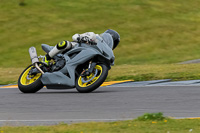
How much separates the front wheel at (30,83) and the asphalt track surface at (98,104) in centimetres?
19

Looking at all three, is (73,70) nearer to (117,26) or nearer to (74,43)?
(74,43)

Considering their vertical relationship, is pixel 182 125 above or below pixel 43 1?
above

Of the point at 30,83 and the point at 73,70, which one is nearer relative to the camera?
the point at 73,70

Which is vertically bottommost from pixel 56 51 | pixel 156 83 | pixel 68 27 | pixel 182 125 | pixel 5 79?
pixel 68 27

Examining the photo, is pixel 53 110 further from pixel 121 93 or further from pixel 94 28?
pixel 94 28

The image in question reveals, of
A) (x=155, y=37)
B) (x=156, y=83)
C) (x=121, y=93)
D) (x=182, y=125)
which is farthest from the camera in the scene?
(x=155, y=37)

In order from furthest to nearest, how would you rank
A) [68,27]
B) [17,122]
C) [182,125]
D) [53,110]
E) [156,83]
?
[68,27] → [156,83] → [53,110] → [17,122] → [182,125]

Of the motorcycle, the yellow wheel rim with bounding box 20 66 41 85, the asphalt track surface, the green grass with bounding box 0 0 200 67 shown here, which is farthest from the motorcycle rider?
the green grass with bounding box 0 0 200 67

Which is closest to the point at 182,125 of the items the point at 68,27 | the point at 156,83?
the point at 156,83

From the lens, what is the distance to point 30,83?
11.9 meters

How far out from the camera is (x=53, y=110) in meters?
8.72

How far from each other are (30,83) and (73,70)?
1088mm

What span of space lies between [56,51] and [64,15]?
23.2m

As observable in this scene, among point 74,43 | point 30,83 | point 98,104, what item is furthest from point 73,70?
point 98,104
